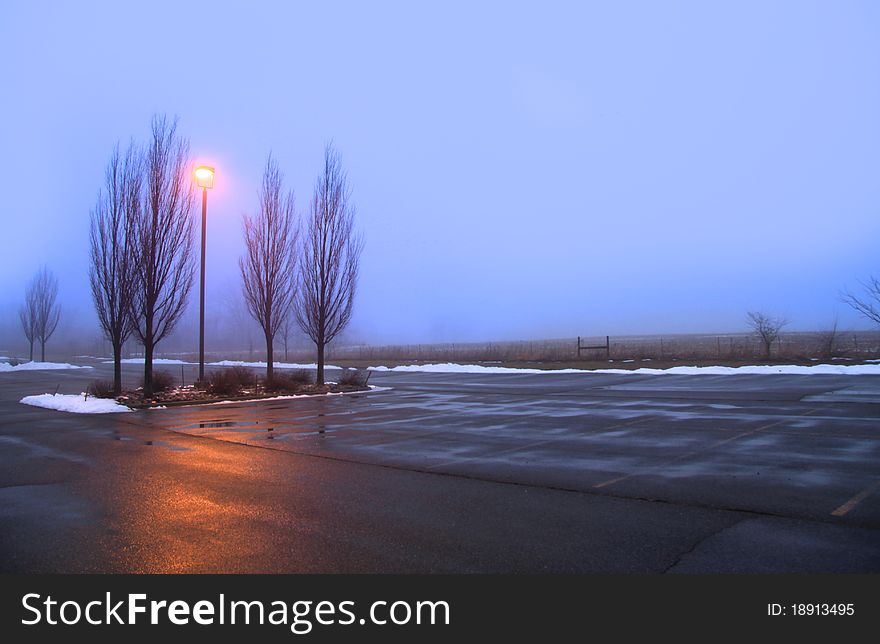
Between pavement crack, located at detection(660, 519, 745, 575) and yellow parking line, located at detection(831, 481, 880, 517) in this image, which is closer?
pavement crack, located at detection(660, 519, 745, 575)

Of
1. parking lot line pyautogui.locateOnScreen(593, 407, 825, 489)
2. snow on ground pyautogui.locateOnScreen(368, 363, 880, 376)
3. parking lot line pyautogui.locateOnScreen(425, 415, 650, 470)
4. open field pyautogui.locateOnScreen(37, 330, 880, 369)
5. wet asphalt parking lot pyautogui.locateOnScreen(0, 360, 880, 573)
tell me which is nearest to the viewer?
wet asphalt parking lot pyautogui.locateOnScreen(0, 360, 880, 573)

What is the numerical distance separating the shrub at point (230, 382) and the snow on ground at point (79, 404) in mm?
3434

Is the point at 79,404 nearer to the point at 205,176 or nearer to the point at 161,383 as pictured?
the point at 161,383

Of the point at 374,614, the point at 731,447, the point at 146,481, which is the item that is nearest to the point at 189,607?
the point at 374,614

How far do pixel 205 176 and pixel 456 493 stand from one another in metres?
17.2

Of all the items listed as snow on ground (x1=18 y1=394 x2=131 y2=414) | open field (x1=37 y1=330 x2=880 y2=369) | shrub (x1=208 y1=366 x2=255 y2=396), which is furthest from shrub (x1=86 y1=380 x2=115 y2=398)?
open field (x1=37 y1=330 x2=880 y2=369)

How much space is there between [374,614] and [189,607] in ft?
4.05

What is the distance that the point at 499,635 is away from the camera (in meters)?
3.36

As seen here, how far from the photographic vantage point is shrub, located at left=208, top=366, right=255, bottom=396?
2011 cm

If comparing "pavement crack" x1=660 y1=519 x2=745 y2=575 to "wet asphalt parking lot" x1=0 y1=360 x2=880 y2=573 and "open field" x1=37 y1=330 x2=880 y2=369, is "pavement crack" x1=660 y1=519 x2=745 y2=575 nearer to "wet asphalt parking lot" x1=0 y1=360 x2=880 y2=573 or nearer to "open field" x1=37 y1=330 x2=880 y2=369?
"wet asphalt parking lot" x1=0 y1=360 x2=880 y2=573

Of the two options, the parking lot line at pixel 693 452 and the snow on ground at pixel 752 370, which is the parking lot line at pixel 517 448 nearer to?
the parking lot line at pixel 693 452

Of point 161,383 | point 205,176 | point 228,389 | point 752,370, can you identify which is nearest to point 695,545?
point 228,389

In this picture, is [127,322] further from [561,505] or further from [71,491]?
[561,505]

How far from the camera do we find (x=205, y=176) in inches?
779
